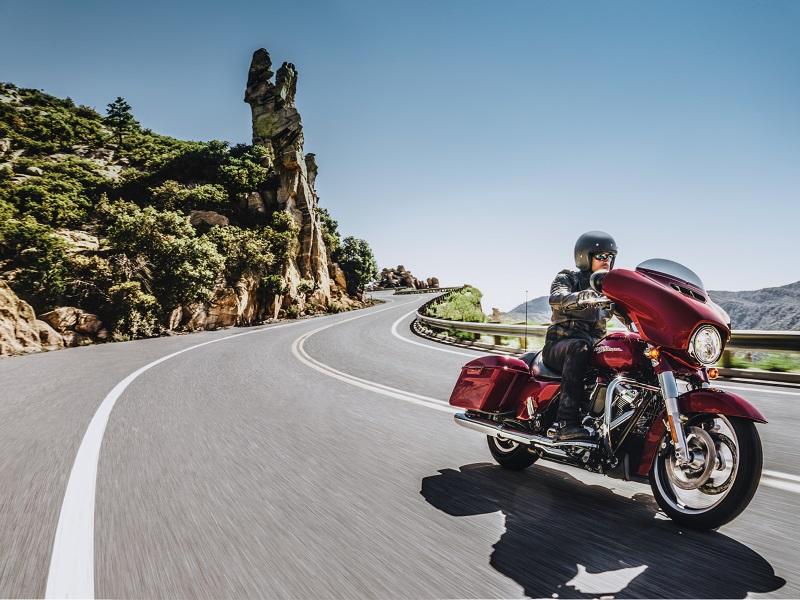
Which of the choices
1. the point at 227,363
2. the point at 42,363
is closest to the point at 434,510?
the point at 227,363

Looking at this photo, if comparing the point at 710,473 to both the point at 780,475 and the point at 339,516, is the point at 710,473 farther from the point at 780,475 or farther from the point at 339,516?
the point at 339,516

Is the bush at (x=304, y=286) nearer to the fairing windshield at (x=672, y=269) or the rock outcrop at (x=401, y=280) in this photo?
the fairing windshield at (x=672, y=269)

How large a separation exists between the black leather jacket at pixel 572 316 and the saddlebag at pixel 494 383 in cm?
42

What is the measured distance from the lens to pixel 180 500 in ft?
10.1

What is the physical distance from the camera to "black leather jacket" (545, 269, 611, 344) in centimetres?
334

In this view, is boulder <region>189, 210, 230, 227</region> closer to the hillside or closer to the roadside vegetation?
the hillside

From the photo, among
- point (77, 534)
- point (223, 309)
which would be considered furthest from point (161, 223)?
point (77, 534)

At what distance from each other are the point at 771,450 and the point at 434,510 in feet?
10.3

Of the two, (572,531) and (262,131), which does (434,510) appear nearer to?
(572,531)

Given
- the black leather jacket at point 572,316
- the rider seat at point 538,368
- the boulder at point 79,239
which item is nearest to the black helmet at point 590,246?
the black leather jacket at point 572,316

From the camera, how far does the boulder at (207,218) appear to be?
33.1 meters

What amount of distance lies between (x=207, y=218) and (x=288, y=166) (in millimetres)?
11479

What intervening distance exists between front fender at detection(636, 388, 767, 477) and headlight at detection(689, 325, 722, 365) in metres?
0.20

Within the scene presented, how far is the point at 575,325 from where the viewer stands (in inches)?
135
